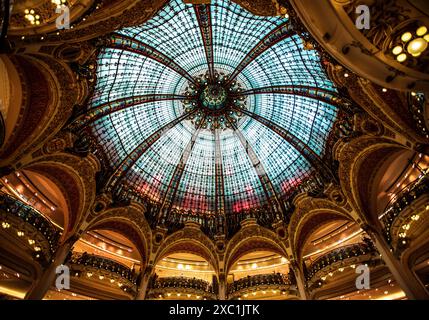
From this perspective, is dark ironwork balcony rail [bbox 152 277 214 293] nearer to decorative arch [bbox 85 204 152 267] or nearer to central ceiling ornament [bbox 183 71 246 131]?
decorative arch [bbox 85 204 152 267]

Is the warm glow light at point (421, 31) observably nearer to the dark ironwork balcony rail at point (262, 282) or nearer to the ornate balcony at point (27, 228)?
the ornate balcony at point (27, 228)

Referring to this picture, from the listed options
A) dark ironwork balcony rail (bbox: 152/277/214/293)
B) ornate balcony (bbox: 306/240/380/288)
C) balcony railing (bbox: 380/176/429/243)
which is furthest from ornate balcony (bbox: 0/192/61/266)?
balcony railing (bbox: 380/176/429/243)

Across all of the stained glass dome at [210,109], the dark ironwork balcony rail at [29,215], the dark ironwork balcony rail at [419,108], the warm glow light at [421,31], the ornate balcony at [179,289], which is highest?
the stained glass dome at [210,109]

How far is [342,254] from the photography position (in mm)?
18109

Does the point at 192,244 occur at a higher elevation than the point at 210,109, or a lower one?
lower

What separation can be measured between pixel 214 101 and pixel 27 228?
715 inches

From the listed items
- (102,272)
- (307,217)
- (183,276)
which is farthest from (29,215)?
(307,217)

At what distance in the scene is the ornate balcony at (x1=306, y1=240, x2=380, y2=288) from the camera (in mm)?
16944

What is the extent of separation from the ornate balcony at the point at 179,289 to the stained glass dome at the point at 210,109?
6.94m

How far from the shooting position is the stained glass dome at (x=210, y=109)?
18297 mm

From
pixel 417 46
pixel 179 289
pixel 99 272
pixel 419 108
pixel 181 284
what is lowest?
pixel 417 46

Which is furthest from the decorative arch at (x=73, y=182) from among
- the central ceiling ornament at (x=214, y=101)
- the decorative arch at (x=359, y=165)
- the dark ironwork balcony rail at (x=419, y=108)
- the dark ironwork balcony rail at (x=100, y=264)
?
the dark ironwork balcony rail at (x=419, y=108)

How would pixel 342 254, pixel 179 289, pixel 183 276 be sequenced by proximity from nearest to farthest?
1. pixel 342 254
2. pixel 179 289
3. pixel 183 276

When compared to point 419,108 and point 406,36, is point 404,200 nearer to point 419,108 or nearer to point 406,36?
point 419,108
